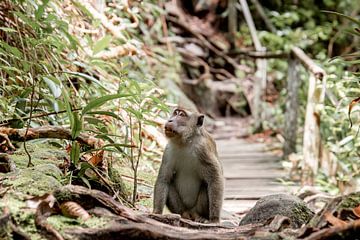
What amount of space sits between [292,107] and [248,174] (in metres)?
1.45

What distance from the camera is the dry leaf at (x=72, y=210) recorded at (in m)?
2.46

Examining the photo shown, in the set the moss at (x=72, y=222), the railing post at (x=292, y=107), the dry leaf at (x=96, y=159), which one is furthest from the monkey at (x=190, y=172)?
the railing post at (x=292, y=107)

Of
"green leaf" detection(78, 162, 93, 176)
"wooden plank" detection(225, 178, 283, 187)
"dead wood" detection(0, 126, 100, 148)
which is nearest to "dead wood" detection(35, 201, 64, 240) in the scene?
"green leaf" detection(78, 162, 93, 176)

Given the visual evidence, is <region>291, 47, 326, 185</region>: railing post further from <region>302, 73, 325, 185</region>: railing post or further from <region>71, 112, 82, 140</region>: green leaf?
<region>71, 112, 82, 140</region>: green leaf

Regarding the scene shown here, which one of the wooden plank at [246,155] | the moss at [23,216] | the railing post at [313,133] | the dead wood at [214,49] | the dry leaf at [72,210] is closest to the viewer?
the moss at [23,216]

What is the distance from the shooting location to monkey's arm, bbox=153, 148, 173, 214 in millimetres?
4055

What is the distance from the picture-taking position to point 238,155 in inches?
361

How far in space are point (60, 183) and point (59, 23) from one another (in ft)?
6.05

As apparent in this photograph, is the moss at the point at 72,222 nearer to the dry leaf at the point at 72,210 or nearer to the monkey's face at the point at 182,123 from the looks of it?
the dry leaf at the point at 72,210

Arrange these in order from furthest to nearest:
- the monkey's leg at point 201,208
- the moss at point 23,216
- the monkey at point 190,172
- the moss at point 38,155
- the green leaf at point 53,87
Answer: the monkey's leg at point 201,208 < the monkey at point 190,172 < the moss at point 38,155 < the green leaf at point 53,87 < the moss at point 23,216

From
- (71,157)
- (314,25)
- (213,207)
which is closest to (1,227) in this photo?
(71,157)

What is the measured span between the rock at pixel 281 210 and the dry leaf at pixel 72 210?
121 cm

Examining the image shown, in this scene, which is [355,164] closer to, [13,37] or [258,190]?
[258,190]

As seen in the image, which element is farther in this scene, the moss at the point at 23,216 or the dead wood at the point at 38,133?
the dead wood at the point at 38,133
